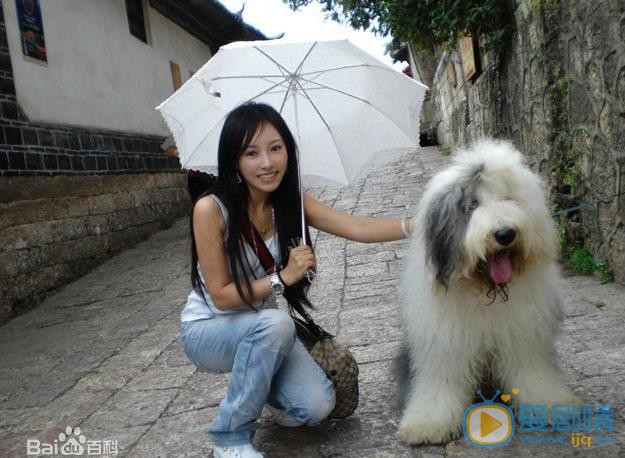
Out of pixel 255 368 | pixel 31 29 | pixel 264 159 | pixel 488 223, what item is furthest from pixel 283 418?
pixel 31 29

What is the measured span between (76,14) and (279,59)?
6.60 m

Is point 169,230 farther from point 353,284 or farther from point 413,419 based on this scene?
point 413,419

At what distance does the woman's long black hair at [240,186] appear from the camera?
260cm

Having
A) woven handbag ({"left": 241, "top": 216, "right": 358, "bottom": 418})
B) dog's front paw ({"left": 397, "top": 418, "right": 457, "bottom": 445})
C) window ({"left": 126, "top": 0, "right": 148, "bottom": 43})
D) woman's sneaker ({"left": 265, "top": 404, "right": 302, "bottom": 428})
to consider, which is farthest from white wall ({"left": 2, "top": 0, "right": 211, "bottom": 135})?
dog's front paw ({"left": 397, "top": 418, "right": 457, "bottom": 445})

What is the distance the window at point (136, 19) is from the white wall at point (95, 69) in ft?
0.39

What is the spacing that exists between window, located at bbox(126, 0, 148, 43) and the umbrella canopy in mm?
8129

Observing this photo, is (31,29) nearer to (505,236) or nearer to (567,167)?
(567,167)

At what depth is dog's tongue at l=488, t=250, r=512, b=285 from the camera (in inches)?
86.9

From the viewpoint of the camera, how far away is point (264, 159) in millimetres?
2615

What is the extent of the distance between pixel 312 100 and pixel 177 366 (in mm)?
2192

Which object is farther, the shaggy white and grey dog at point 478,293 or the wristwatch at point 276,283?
the wristwatch at point 276,283
